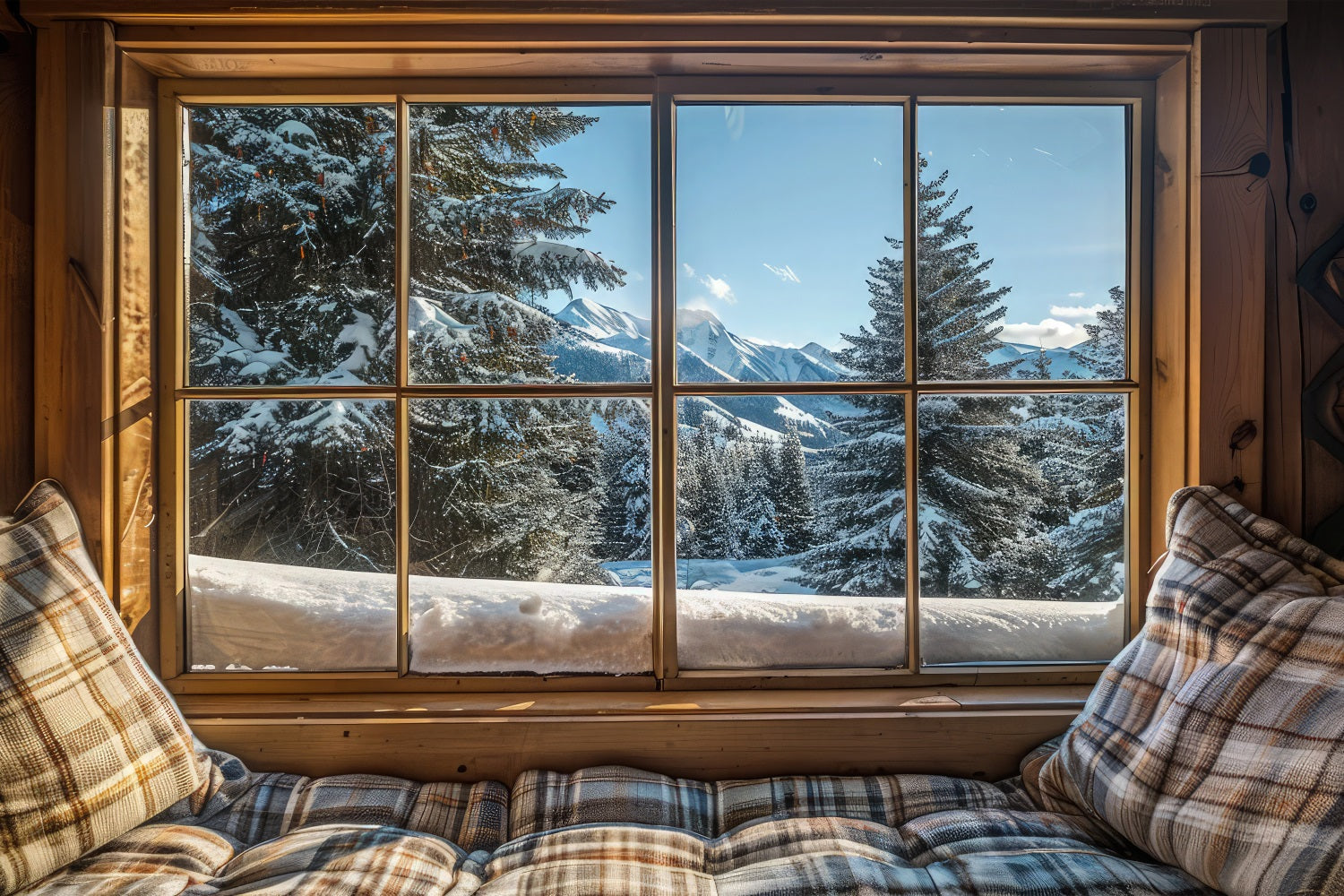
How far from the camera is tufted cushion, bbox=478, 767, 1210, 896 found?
920mm

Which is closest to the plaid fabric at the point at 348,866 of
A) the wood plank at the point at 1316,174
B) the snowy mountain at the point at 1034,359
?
the snowy mountain at the point at 1034,359

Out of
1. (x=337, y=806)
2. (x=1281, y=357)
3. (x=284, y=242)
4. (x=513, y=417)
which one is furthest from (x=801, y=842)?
(x=284, y=242)

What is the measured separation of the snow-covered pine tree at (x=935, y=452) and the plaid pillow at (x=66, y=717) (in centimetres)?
121

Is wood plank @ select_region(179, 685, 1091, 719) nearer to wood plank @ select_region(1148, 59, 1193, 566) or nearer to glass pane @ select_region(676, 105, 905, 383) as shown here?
wood plank @ select_region(1148, 59, 1193, 566)

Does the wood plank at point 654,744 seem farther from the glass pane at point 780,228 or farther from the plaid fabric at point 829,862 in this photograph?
the glass pane at point 780,228

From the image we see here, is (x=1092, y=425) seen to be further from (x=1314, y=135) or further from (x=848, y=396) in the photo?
(x=1314, y=135)

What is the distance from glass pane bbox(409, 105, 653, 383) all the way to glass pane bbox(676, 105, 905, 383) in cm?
11

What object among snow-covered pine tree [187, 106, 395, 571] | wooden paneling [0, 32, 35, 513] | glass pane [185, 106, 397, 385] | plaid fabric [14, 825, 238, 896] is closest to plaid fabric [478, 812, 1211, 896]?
plaid fabric [14, 825, 238, 896]

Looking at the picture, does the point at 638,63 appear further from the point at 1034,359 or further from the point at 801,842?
the point at 801,842

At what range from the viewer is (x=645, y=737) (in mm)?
1248

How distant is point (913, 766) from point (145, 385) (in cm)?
169

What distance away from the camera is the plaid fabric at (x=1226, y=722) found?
81 cm

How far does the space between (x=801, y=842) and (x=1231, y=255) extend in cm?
131

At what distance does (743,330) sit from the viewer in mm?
1358
